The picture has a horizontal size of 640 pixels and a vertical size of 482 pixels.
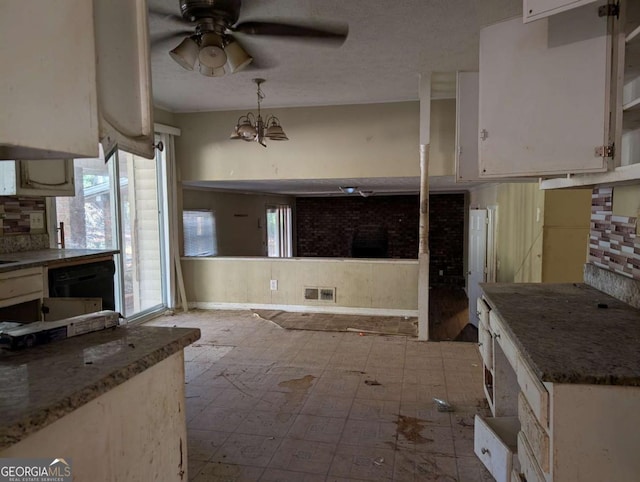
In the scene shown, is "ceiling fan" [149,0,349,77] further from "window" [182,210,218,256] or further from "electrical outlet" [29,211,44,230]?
"window" [182,210,218,256]

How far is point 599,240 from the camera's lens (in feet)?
8.02

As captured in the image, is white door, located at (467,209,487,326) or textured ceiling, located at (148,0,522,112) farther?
white door, located at (467,209,487,326)

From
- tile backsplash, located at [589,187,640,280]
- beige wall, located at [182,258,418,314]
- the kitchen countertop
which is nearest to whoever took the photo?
tile backsplash, located at [589,187,640,280]

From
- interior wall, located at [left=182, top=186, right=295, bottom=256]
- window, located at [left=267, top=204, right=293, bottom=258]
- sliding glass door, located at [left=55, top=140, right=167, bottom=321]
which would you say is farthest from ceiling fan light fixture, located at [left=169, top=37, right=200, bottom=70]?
window, located at [left=267, top=204, right=293, bottom=258]

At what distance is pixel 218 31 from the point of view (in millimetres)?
2479

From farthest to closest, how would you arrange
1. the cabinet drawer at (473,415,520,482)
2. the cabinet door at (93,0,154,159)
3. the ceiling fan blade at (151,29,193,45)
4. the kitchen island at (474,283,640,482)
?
the ceiling fan blade at (151,29,193,45), the cabinet drawer at (473,415,520,482), the kitchen island at (474,283,640,482), the cabinet door at (93,0,154,159)

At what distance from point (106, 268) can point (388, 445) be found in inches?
95.2

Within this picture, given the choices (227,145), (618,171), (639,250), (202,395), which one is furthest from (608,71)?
(227,145)

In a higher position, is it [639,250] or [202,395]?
[639,250]

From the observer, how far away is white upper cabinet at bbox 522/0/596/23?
1.61 m

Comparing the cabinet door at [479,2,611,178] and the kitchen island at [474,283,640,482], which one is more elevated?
the cabinet door at [479,2,611,178]

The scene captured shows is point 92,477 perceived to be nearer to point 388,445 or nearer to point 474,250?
point 388,445

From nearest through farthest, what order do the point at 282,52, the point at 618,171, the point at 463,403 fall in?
the point at 618,171, the point at 463,403, the point at 282,52

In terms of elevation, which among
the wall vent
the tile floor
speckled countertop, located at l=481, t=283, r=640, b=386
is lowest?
the tile floor
